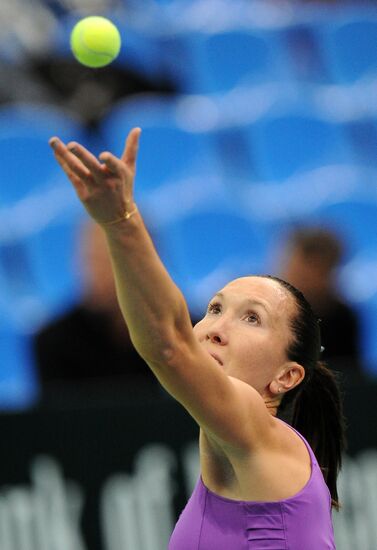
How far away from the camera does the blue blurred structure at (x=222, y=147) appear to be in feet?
23.5

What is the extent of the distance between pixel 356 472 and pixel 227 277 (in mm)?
2166

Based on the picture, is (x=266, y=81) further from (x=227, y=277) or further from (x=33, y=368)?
(x=33, y=368)

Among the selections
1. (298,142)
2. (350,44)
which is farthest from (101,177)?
(350,44)

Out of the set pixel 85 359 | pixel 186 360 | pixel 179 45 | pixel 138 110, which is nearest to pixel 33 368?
pixel 85 359

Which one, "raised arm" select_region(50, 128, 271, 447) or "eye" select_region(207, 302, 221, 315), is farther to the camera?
"eye" select_region(207, 302, 221, 315)

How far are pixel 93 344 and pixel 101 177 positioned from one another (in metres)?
3.33

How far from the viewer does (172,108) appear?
7.63m

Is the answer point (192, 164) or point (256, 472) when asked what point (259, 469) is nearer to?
point (256, 472)

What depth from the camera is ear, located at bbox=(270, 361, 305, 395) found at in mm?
3209

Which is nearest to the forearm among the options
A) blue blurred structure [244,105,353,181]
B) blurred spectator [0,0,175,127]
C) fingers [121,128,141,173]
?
fingers [121,128,141,173]

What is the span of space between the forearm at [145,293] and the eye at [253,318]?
47cm

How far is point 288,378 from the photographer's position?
323 cm

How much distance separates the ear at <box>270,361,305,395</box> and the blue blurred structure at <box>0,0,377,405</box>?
356cm

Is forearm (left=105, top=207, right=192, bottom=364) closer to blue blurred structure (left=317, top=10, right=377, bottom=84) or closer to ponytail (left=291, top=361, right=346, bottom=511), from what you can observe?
ponytail (left=291, top=361, right=346, bottom=511)
